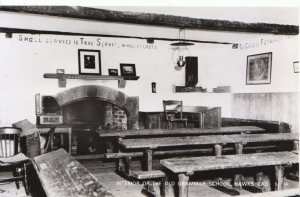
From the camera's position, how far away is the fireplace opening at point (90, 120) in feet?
23.1

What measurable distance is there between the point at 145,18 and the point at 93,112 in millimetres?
3484

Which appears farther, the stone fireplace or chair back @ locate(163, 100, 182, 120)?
Result: chair back @ locate(163, 100, 182, 120)

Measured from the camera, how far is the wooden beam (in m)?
3.87

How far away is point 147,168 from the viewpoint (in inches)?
178

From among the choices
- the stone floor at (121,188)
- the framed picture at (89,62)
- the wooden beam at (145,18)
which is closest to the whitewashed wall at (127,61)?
the framed picture at (89,62)

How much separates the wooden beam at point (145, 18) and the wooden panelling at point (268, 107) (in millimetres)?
1663

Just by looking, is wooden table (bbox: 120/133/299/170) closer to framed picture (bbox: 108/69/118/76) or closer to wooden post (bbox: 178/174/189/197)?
wooden post (bbox: 178/174/189/197)

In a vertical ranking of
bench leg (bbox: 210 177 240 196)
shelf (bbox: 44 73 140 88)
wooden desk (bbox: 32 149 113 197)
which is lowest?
bench leg (bbox: 210 177 240 196)

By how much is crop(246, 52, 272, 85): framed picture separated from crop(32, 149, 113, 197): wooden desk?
5.51 meters

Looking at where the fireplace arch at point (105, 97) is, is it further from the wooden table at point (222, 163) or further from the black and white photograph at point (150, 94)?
the wooden table at point (222, 163)

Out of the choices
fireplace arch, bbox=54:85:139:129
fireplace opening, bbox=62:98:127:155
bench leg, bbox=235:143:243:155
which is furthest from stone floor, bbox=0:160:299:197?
fireplace arch, bbox=54:85:139:129

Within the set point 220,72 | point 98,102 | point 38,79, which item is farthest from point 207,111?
point 38,79

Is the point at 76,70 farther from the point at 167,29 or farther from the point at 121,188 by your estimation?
the point at 121,188

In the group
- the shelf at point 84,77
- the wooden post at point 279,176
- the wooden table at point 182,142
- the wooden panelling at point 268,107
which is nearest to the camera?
the wooden post at point 279,176
